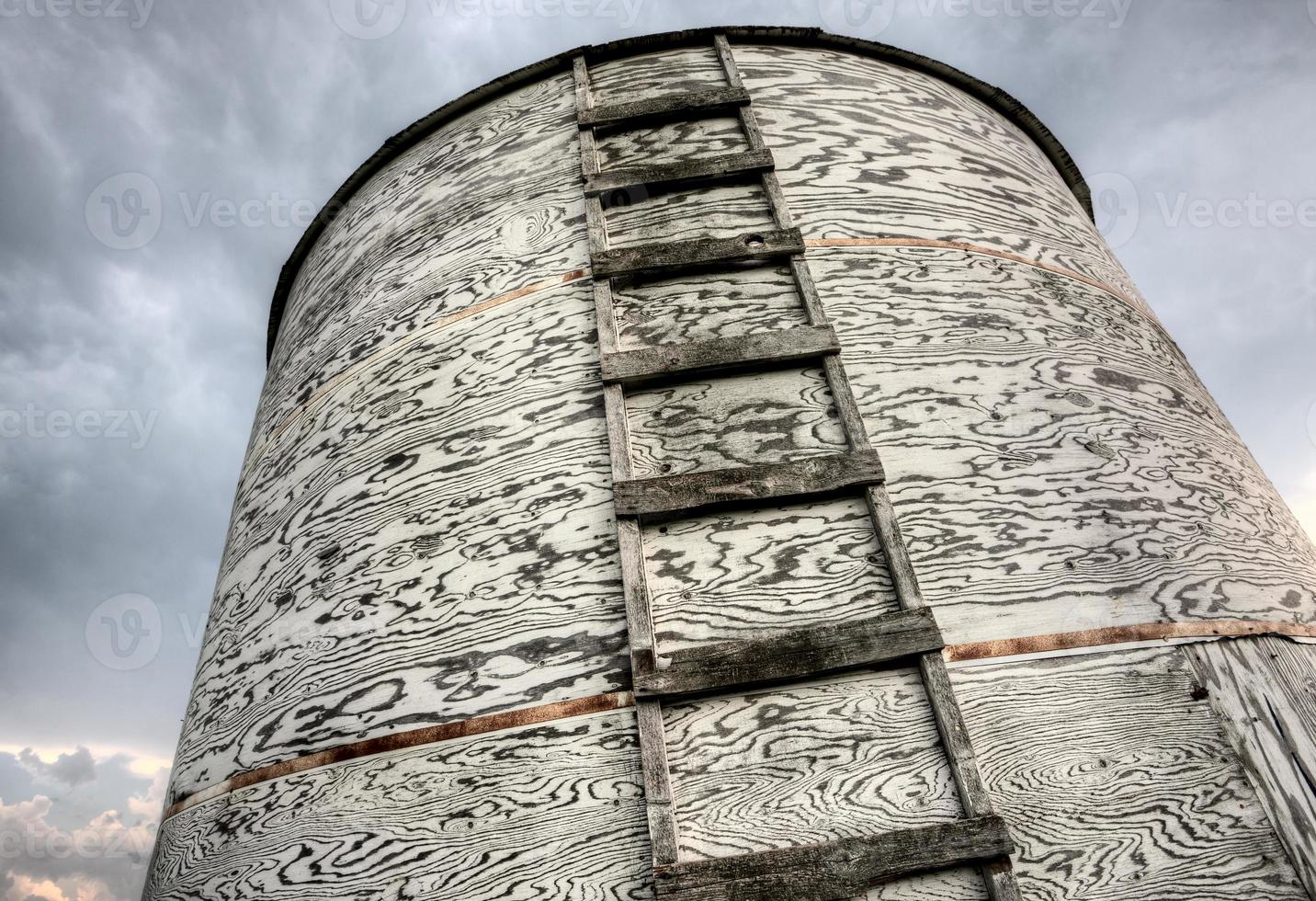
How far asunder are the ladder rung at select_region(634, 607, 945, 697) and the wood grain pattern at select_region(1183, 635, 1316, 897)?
1.11m

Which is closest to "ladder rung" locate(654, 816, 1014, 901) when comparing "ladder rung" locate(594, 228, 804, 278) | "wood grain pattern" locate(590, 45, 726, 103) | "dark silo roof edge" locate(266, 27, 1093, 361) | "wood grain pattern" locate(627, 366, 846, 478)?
"wood grain pattern" locate(627, 366, 846, 478)

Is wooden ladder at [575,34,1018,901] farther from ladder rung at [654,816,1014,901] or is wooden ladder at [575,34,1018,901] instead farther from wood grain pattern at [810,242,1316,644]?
wood grain pattern at [810,242,1316,644]

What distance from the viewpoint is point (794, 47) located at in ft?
16.1

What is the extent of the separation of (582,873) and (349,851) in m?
0.90

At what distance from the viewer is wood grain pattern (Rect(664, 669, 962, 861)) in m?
2.38

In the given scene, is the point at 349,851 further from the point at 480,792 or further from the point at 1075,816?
the point at 1075,816

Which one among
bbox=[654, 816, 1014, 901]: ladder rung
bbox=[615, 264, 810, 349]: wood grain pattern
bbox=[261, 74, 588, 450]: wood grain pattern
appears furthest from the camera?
bbox=[261, 74, 588, 450]: wood grain pattern

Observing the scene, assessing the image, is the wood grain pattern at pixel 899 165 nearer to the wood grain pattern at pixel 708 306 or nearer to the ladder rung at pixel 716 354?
the wood grain pattern at pixel 708 306

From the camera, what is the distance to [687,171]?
3951 millimetres

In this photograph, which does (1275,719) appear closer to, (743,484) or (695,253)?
(743,484)

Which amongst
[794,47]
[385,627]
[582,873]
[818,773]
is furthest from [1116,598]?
[794,47]

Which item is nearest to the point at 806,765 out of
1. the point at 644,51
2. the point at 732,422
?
the point at 732,422

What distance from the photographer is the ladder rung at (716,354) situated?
128 inches

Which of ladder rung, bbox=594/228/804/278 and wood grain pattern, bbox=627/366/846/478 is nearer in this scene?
wood grain pattern, bbox=627/366/846/478
